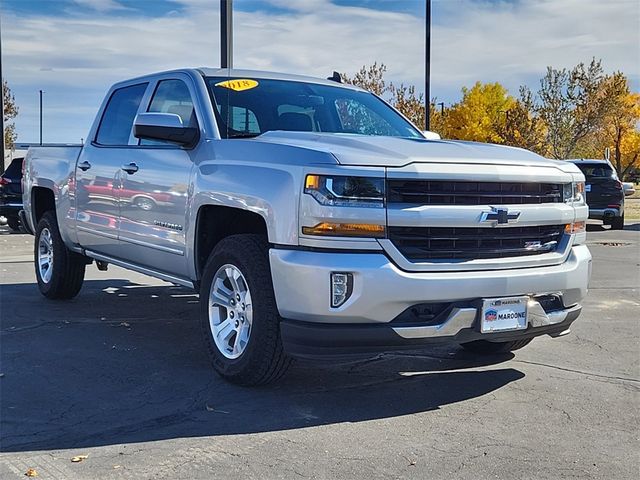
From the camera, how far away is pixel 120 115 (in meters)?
6.85

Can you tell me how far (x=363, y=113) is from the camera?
20.5ft

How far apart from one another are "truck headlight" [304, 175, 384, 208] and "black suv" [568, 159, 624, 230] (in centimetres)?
1521

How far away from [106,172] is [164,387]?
233 cm

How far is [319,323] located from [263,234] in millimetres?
858

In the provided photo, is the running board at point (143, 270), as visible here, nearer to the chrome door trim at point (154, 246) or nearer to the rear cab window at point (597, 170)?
the chrome door trim at point (154, 246)

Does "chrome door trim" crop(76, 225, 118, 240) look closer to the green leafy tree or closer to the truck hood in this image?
the truck hood

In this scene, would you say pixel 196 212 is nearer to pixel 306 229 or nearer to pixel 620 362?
pixel 306 229

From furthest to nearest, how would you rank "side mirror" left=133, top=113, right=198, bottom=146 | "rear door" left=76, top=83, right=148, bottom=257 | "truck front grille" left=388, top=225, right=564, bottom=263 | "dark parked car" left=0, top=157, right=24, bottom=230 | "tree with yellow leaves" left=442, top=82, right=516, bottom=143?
"tree with yellow leaves" left=442, top=82, right=516, bottom=143 < "dark parked car" left=0, top=157, right=24, bottom=230 < "rear door" left=76, top=83, right=148, bottom=257 < "side mirror" left=133, top=113, right=198, bottom=146 < "truck front grille" left=388, top=225, right=564, bottom=263

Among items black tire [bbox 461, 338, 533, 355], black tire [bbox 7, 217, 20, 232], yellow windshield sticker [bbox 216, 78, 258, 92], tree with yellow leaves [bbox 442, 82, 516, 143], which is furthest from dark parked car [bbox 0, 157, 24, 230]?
tree with yellow leaves [bbox 442, 82, 516, 143]

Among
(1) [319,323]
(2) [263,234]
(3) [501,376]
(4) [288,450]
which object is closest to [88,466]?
(4) [288,450]

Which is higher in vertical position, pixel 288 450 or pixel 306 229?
pixel 306 229

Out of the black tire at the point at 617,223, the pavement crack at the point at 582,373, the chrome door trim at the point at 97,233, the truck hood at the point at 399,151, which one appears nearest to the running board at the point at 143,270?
the chrome door trim at the point at 97,233

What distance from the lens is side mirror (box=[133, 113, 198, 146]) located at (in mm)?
5223

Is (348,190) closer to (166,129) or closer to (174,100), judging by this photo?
(166,129)
